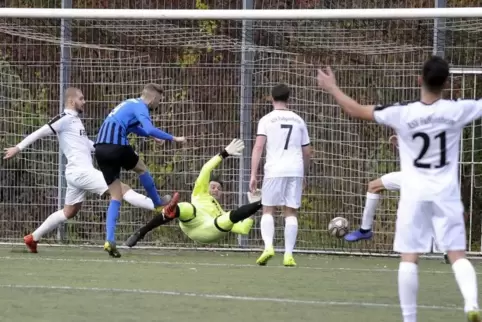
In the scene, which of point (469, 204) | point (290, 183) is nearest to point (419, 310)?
point (290, 183)

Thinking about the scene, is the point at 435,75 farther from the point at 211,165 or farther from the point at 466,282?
the point at 211,165

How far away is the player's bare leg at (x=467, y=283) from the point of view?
6.97 metres

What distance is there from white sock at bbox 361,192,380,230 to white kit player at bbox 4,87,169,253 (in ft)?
8.38

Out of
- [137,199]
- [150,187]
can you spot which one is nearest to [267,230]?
[150,187]

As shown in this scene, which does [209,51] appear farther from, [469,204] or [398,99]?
[469,204]

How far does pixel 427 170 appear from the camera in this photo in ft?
24.2

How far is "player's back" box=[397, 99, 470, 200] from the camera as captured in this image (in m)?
7.32

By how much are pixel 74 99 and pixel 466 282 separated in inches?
293

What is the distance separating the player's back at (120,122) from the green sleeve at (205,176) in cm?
97

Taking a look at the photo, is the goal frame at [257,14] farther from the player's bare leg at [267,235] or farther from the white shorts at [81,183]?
the player's bare leg at [267,235]

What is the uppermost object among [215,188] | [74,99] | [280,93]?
[280,93]

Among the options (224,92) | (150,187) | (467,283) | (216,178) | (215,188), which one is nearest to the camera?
(467,283)

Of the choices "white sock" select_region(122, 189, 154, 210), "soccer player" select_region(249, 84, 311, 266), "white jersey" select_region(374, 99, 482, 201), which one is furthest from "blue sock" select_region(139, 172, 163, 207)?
"white jersey" select_region(374, 99, 482, 201)

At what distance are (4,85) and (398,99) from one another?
4.98m
